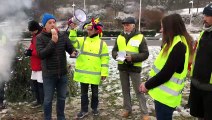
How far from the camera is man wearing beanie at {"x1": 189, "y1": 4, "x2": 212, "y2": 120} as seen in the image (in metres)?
3.55

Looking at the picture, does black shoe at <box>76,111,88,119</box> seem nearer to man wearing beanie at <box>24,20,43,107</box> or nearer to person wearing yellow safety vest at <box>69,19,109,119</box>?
person wearing yellow safety vest at <box>69,19,109,119</box>

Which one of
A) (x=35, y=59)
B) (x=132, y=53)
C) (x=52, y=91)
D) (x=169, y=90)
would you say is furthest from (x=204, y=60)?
(x=35, y=59)

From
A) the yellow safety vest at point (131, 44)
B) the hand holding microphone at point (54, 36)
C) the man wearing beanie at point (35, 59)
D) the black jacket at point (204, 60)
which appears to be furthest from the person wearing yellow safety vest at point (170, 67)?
the man wearing beanie at point (35, 59)

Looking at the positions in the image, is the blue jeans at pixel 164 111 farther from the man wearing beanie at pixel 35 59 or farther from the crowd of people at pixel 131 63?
the man wearing beanie at pixel 35 59

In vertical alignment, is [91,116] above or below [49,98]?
below

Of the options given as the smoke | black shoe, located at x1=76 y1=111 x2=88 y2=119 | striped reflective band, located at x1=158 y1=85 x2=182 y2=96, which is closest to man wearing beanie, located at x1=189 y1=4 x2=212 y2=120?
striped reflective band, located at x1=158 y1=85 x2=182 y2=96

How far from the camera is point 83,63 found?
5.43 meters

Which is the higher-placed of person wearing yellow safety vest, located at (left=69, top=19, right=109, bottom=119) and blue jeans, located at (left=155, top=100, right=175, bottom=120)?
person wearing yellow safety vest, located at (left=69, top=19, right=109, bottom=119)

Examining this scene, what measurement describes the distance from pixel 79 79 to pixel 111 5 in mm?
45165

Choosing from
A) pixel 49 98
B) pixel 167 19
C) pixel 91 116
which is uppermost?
pixel 167 19

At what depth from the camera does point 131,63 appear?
5.38 meters

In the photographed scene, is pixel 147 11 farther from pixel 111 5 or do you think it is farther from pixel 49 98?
pixel 49 98

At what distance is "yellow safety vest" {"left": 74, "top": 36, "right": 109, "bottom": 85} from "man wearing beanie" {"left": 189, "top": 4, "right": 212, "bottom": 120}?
2039 mm

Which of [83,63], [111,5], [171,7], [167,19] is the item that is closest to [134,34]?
[83,63]
